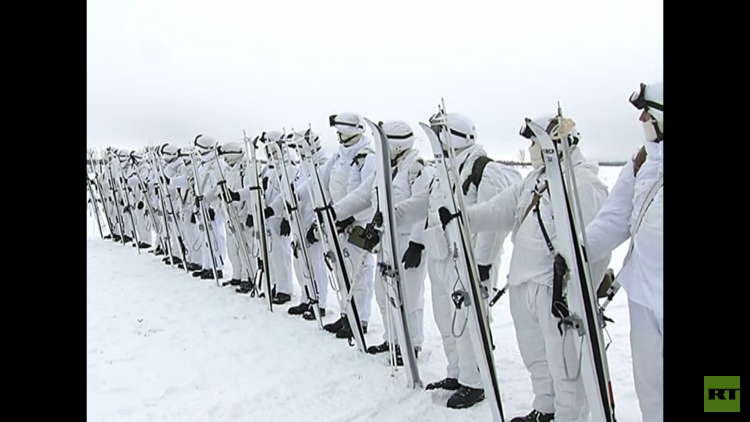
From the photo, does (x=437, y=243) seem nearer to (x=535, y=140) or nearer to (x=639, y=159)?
(x=535, y=140)

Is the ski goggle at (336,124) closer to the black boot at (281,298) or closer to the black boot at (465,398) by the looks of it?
the black boot at (281,298)

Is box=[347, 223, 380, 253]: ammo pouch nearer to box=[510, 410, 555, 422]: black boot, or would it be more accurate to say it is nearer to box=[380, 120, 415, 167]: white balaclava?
box=[380, 120, 415, 167]: white balaclava

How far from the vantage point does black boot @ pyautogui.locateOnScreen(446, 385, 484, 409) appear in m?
3.55

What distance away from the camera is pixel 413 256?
4.09 metres

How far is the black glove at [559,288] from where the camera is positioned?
2512 millimetres

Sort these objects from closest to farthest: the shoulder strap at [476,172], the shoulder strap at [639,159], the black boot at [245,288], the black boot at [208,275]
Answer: the shoulder strap at [639,159] < the shoulder strap at [476,172] < the black boot at [245,288] < the black boot at [208,275]

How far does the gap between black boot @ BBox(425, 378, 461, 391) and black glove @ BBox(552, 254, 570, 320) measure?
139 cm

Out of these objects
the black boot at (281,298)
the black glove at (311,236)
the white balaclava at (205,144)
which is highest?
the white balaclava at (205,144)

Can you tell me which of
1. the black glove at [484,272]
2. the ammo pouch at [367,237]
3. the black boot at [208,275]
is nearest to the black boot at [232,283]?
the black boot at [208,275]

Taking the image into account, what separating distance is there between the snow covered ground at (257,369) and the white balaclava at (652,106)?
515 millimetres

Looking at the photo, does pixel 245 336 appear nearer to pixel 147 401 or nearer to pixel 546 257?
pixel 147 401

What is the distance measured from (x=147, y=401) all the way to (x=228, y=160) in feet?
14.7

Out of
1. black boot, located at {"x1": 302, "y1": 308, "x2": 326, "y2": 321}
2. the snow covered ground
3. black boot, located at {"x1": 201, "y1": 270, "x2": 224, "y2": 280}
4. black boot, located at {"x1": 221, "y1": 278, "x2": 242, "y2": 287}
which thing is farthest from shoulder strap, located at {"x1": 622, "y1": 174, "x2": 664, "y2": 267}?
black boot, located at {"x1": 201, "y1": 270, "x2": 224, "y2": 280}
